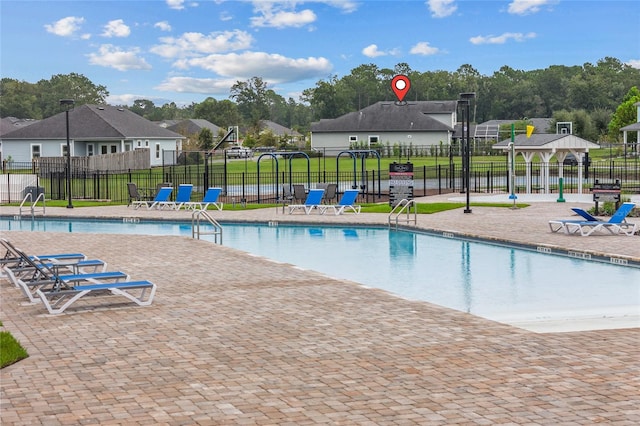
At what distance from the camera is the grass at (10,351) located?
7.90 metres

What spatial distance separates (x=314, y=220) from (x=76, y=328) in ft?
50.6

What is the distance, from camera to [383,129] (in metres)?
74.3

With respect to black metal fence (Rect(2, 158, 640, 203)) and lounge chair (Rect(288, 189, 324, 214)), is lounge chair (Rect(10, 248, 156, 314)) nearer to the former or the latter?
lounge chair (Rect(288, 189, 324, 214))

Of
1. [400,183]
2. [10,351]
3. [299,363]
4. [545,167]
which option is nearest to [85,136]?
[545,167]

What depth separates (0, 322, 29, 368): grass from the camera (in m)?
7.90

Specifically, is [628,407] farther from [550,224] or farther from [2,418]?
[550,224]

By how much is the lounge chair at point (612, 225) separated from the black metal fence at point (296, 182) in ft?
37.3

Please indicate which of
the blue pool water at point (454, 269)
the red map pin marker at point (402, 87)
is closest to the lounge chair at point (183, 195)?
the blue pool water at point (454, 269)

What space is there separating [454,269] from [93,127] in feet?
151

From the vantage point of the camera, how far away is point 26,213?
28.8 metres

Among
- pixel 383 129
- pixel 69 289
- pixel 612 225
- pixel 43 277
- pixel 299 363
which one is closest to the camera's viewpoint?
pixel 299 363

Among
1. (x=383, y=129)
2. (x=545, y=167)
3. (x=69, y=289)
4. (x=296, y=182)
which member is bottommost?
(x=69, y=289)

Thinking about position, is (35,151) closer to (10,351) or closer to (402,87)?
(402,87)

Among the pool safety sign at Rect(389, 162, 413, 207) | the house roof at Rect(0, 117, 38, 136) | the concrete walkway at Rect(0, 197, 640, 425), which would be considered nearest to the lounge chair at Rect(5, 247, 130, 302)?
the concrete walkway at Rect(0, 197, 640, 425)
